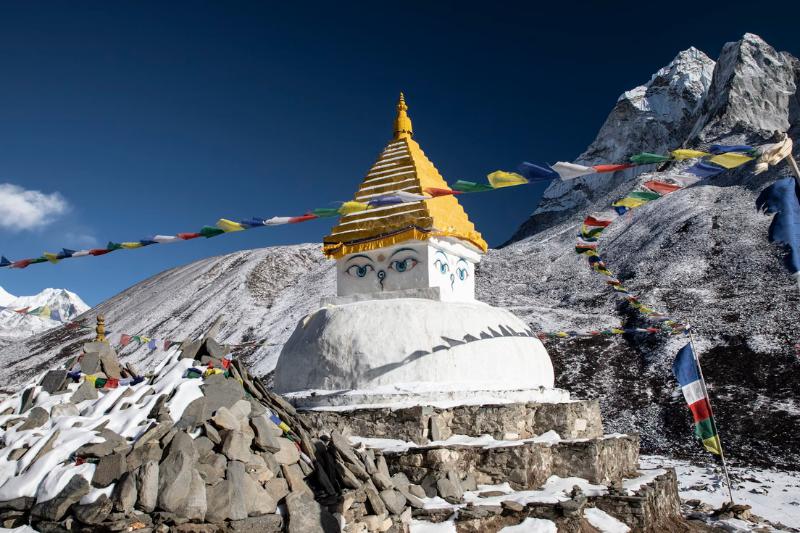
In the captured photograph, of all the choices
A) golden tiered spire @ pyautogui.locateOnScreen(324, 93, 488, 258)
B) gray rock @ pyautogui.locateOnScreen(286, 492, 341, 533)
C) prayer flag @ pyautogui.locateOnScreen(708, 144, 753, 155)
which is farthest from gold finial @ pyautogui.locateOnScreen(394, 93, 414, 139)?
gray rock @ pyautogui.locateOnScreen(286, 492, 341, 533)

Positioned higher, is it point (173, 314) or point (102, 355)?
point (173, 314)

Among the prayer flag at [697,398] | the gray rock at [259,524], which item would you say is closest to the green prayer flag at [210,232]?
the gray rock at [259,524]

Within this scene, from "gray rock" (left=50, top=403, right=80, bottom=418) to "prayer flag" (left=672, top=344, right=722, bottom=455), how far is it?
8598mm

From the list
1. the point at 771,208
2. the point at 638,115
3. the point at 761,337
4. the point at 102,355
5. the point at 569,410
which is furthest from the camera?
the point at 638,115

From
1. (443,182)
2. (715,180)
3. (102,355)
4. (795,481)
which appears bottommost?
(795,481)

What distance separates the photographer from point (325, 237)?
10.8m

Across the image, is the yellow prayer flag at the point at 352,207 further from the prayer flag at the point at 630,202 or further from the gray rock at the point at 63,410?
the gray rock at the point at 63,410

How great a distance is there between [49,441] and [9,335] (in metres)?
53.9

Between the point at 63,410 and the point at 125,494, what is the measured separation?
1.91m

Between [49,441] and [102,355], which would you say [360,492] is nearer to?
[49,441]

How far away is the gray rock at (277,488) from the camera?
18.7ft

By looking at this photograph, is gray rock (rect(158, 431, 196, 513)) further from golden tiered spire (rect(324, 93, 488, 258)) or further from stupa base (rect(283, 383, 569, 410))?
golden tiered spire (rect(324, 93, 488, 258))

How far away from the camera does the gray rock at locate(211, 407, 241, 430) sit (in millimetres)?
5852

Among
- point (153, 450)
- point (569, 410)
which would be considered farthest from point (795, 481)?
point (153, 450)
